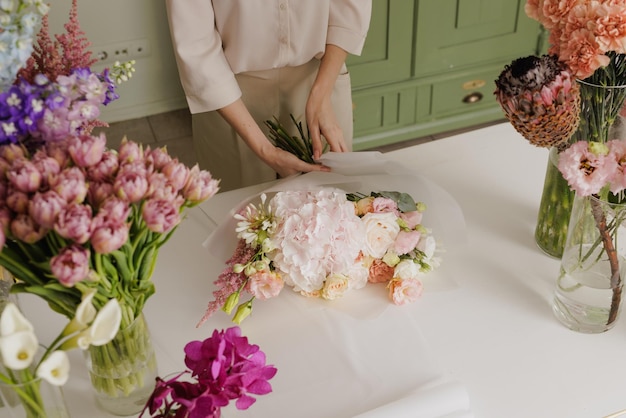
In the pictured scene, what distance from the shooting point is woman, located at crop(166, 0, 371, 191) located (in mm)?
1612

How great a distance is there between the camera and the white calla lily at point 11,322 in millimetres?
693

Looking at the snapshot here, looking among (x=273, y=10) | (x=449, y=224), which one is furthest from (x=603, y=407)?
(x=273, y=10)

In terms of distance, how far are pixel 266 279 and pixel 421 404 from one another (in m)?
0.31

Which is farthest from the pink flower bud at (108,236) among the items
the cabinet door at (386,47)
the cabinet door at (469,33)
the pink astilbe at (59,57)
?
the cabinet door at (469,33)

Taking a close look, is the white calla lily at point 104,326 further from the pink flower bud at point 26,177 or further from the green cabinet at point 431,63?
the green cabinet at point 431,63

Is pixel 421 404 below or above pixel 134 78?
above

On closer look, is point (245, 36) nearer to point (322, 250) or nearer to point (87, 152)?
point (322, 250)

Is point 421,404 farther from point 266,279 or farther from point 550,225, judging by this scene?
point 550,225

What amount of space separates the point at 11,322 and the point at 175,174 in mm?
A: 221

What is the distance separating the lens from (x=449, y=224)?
51.4 inches

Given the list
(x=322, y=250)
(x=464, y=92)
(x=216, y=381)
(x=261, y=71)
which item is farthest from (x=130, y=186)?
(x=464, y=92)

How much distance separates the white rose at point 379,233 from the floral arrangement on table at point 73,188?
0.43m

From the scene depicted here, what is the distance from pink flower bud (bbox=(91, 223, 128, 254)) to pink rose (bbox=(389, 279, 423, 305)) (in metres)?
0.58

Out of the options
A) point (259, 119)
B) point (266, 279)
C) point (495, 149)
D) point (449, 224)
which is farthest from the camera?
point (259, 119)
